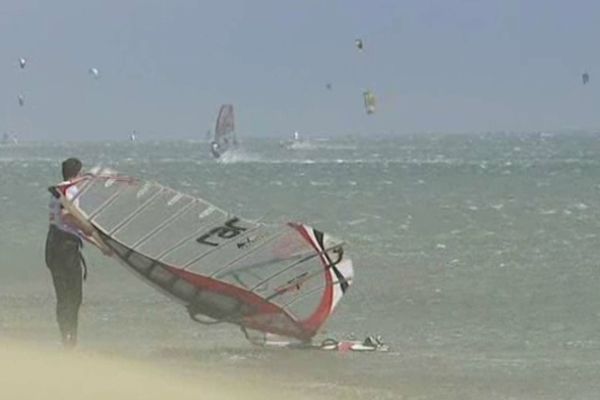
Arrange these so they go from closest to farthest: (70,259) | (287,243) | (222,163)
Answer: (70,259) → (287,243) → (222,163)

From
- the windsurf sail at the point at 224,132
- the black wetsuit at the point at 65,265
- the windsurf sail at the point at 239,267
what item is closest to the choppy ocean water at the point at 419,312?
the windsurf sail at the point at 239,267

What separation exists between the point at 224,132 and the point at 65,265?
8698 centimetres

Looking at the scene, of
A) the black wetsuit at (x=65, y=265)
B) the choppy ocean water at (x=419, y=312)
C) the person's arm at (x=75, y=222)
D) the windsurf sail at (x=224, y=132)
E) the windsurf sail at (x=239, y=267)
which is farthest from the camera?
the windsurf sail at (x=224, y=132)

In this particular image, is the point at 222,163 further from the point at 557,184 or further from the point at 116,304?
the point at 116,304

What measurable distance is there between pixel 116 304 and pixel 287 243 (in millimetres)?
3605

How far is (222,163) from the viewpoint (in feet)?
343

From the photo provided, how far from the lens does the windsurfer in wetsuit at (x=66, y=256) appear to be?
37.6ft

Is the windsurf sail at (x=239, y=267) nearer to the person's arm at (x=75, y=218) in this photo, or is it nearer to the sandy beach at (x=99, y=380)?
the person's arm at (x=75, y=218)

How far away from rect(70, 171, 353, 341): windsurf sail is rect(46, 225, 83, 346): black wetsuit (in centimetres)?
249

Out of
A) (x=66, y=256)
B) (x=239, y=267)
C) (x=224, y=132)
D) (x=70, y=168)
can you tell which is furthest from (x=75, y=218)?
(x=224, y=132)

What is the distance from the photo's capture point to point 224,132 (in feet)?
322

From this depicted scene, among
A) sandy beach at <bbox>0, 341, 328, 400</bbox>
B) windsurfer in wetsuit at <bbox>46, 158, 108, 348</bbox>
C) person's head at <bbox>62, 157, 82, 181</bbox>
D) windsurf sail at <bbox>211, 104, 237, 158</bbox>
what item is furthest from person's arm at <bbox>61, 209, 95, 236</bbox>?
windsurf sail at <bbox>211, 104, 237, 158</bbox>

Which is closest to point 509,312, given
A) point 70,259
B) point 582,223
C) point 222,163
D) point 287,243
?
point 287,243

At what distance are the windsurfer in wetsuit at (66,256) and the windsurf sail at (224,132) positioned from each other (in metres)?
73.4
